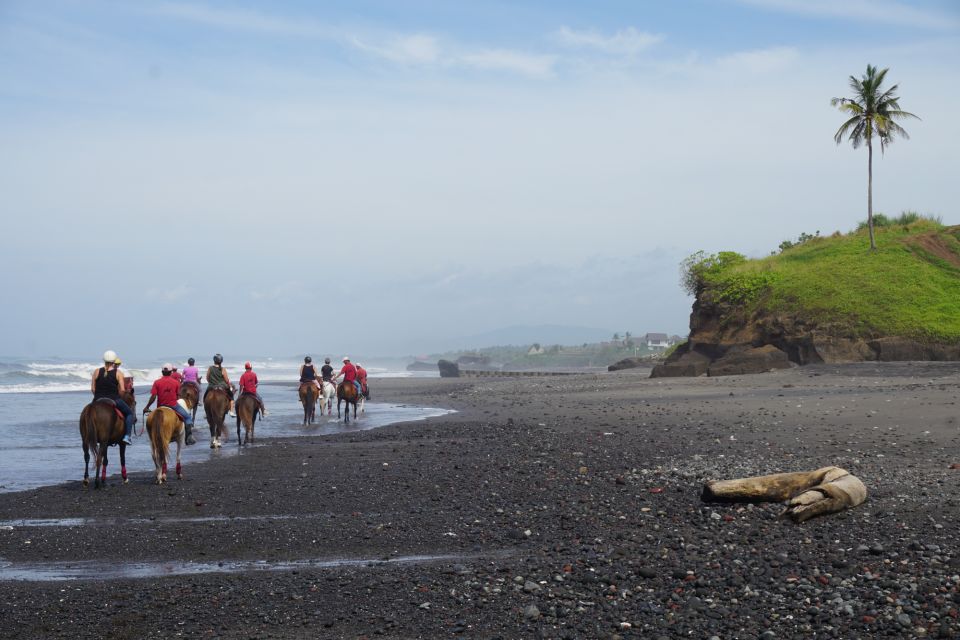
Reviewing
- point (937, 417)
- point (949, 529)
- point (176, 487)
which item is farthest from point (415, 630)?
point (937, 417)

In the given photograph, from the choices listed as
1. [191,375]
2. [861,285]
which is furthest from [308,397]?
[861,285]

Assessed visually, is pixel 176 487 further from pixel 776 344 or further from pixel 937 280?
pixel 937 280

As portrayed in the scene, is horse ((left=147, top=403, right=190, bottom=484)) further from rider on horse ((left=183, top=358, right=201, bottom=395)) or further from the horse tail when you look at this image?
rider on horse ((left=183, top=358, right=201, bottom=395))

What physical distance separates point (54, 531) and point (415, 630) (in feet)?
20.5

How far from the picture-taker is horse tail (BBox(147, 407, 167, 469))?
14.9 meters

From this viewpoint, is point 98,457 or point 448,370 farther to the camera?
point 448,370

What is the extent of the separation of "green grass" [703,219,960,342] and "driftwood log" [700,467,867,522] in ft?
95.5

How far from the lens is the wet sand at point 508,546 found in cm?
692

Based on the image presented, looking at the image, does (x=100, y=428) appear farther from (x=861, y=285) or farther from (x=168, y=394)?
(x=861, y=285)

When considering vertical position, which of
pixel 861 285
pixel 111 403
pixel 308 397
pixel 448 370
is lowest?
pixel 448 370

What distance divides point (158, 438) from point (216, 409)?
5927 mm

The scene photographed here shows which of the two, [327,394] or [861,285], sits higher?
[861,285]

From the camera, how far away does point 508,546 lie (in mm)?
9328

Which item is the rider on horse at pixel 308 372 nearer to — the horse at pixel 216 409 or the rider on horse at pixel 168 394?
the horse at pixel 216 409
